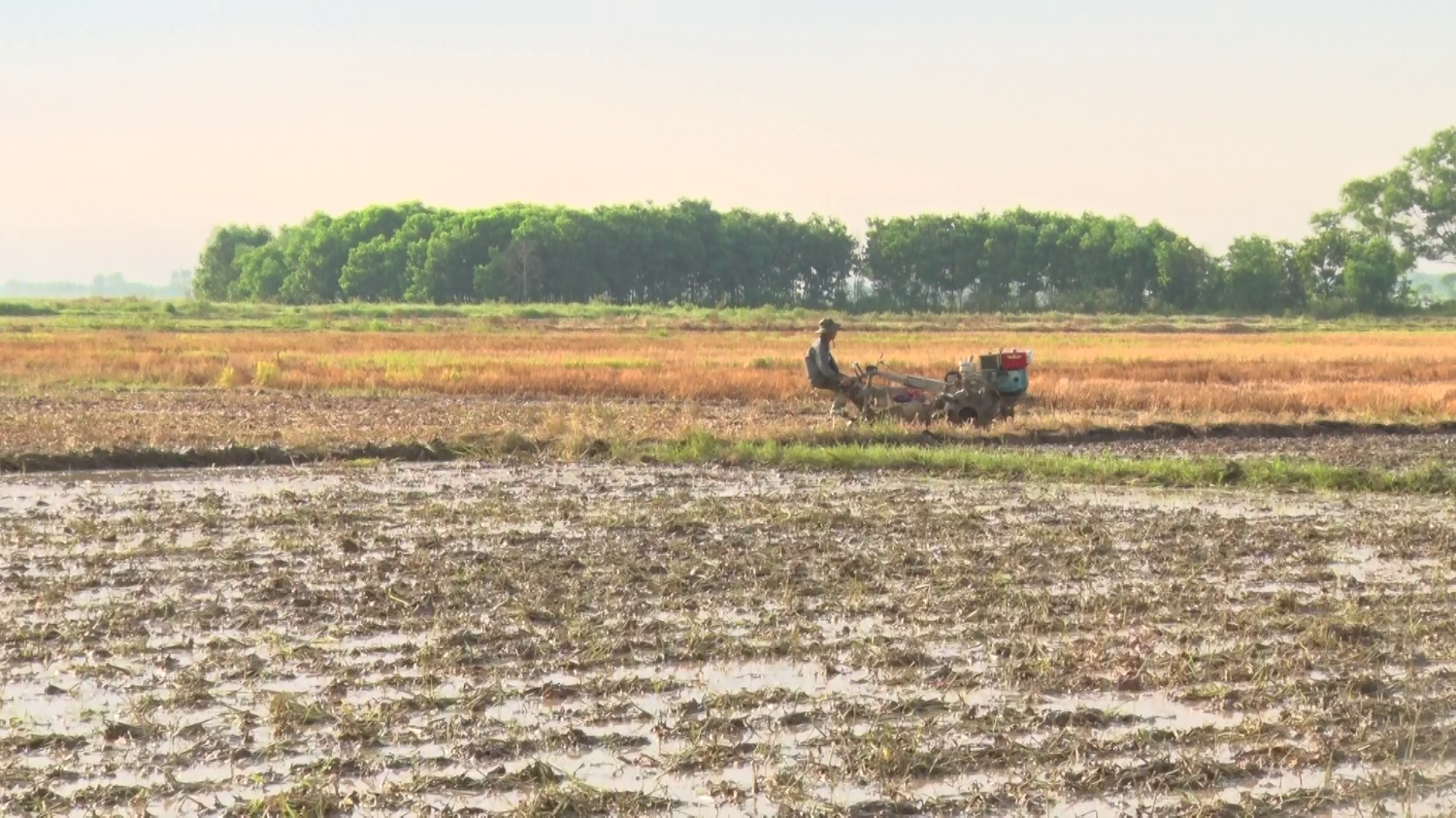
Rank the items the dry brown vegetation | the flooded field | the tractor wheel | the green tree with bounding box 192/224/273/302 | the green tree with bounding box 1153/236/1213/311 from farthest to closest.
Answer: the green tree with bounding box 192/224/273/302 < the green tree with bounding box 1153/236/1213/311 < the dry brown vegetation < the tractor wheel < the flooded field

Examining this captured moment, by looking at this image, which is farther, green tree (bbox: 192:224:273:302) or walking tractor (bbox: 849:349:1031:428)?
green tree (bbox: 192:224:273:302)

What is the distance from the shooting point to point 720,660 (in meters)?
7.05

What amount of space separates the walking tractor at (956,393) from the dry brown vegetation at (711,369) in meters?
1.96

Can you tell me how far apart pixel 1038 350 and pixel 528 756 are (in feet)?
101

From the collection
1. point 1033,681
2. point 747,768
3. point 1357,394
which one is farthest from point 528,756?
point 1357,394

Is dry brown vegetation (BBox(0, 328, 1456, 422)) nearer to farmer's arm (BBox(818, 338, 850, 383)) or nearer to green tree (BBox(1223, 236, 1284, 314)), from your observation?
farmer's arm (BBox(818, 338, 850, 383))

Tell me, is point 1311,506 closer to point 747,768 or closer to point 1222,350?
point 747,768

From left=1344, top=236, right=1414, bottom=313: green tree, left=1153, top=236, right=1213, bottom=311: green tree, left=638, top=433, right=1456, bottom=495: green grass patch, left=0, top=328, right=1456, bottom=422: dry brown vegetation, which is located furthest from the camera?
left=1153, top=236, right=1213, bottom=311: green tree

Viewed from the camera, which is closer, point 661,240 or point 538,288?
point 538,288

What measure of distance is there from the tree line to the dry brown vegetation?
4633cm

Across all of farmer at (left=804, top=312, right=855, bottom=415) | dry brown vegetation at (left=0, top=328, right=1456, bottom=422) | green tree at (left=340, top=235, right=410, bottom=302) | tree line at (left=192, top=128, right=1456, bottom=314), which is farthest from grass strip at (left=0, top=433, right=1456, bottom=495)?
green tree at (left=340, top=235, right=410, bottom=302)

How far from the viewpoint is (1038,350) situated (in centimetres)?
3544

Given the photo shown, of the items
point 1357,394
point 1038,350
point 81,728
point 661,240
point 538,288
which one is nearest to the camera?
point 81,728

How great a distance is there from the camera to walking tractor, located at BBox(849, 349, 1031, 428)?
16781mm
